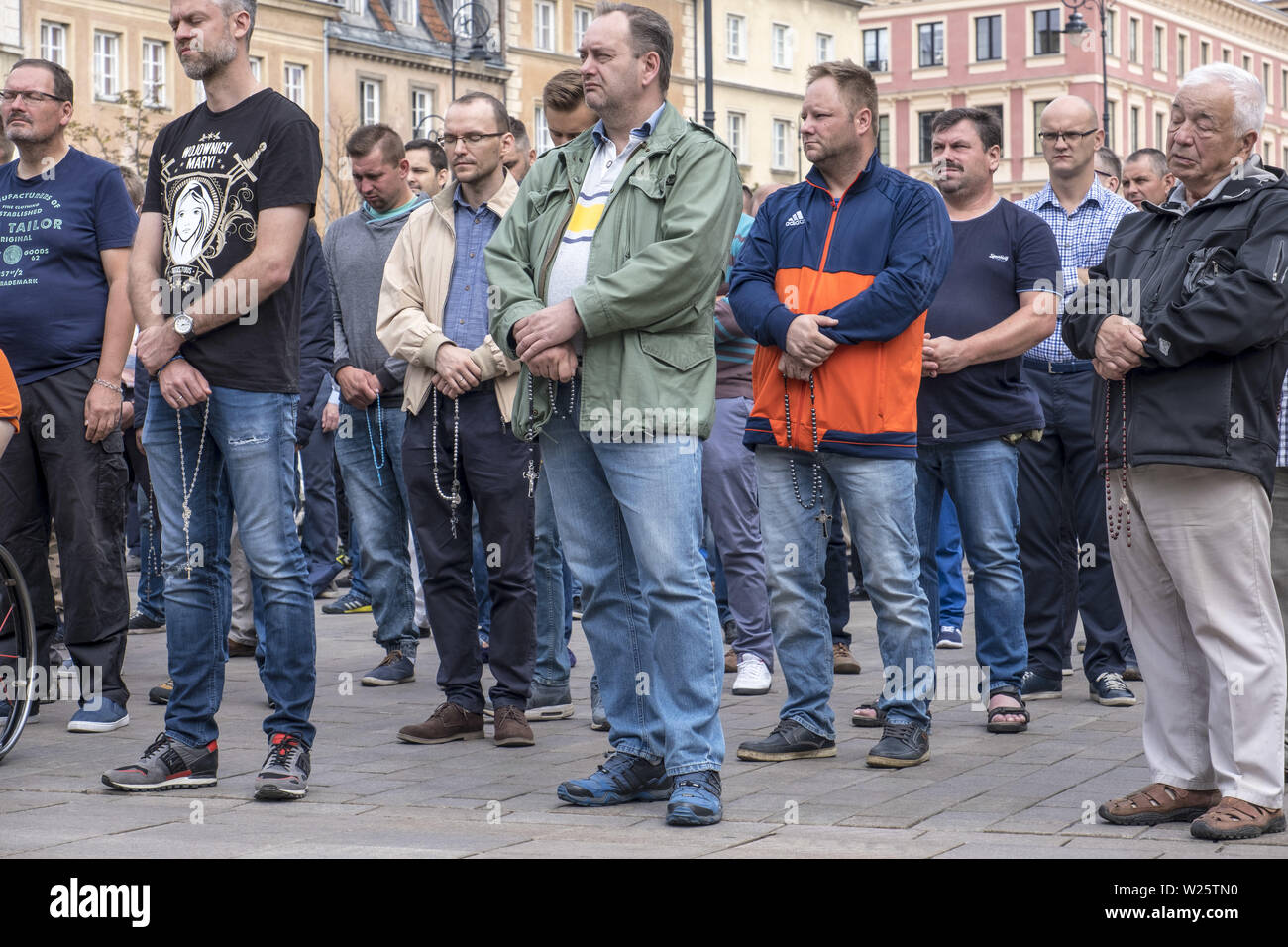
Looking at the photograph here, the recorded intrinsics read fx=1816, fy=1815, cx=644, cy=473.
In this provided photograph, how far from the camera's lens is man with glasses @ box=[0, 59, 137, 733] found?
7289 millimetres

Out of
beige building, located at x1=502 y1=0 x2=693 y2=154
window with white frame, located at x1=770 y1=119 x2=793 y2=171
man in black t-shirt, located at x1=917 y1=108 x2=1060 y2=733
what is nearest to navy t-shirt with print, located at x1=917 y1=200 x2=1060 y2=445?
man in black t-shirt, located at x1=917 y1=108 x2=1060 y2=733

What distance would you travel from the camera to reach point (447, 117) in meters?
7.07

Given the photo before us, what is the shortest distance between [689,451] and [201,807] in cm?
181

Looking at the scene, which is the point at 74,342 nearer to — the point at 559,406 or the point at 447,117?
the point at 447,117

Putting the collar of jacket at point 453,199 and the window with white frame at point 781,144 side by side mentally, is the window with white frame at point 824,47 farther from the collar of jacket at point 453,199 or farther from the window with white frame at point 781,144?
the collar of jacket at point 453,199

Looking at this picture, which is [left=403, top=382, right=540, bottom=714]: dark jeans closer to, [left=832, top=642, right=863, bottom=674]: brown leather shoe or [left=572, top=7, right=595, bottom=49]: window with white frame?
[left=832, top=642, right=863, bottom=674]: brown leather shoe

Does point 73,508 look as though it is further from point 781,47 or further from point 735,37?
point 781,47

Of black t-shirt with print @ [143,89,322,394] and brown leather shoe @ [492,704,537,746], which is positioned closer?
black t-shirt with print @ [143,89,322,394]

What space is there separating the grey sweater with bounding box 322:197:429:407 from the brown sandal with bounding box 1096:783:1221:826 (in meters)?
3.88

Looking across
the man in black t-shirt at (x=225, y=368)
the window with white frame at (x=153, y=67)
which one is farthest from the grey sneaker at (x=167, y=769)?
the window with white frame at (x=153, y=67)

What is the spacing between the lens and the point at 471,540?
712cm

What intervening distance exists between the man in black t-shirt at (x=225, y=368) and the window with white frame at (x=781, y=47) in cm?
6368

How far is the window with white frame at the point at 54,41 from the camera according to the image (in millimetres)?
42688
